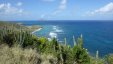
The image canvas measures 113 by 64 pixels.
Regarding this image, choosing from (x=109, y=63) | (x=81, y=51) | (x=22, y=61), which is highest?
(x=22, y=61)

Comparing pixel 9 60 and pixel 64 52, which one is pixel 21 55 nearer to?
pixel 9 60

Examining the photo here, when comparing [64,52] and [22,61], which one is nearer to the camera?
[22,61]

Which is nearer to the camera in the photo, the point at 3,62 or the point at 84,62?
the point at 3,62

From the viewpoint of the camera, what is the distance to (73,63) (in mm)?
34094

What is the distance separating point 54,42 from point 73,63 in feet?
42.9

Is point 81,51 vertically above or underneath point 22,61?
underneath

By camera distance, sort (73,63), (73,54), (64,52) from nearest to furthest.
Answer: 1. (73,63)
2. (73,54)
3. (64,52)

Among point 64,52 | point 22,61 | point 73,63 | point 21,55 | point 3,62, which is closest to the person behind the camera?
point 3,62

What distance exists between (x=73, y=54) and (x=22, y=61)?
25.2 meters

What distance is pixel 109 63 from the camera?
38.5 metres

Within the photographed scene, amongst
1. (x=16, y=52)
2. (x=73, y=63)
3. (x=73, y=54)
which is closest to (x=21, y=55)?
(x=16, y=52)

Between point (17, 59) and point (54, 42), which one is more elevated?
point (17, 59)

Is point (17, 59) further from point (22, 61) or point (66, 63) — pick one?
point (66, 63)

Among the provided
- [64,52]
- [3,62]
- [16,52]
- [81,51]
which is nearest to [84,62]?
[81,51]
